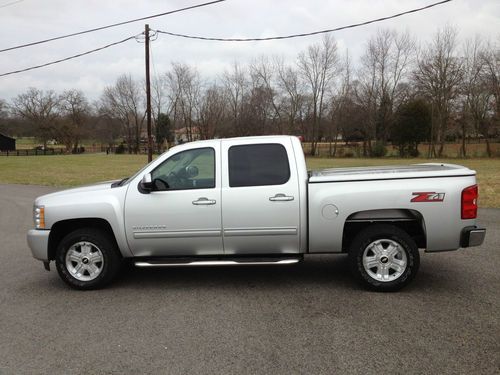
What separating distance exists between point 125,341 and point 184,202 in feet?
5.85

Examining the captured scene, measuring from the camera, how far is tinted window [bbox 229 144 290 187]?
5363 millimetres

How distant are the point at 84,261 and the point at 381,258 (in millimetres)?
3595

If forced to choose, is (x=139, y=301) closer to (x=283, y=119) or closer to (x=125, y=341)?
(x=125, y=341)

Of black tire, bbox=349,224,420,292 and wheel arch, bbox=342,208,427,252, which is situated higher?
wheel arch, bbox=342,208,427,252

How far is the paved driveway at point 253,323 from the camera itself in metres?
3.63

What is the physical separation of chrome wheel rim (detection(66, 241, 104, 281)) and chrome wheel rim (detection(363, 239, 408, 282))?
3230mm

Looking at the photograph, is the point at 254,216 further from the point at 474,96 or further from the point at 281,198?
the point at 474,96

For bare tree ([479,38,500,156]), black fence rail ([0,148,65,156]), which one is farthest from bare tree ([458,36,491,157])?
black fence rail ([0,148,65,156])

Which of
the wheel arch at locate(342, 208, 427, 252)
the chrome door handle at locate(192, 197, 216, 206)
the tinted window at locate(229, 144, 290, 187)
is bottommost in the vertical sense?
the wheel arch at locate(342, 208, 427, 252)

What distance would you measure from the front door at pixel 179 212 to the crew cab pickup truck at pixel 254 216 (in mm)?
12

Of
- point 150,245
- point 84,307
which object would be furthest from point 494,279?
point 84,307

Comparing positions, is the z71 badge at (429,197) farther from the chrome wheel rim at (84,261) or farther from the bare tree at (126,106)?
the bare tree at (126,106)

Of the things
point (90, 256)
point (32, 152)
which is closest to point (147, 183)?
point (90, 256)

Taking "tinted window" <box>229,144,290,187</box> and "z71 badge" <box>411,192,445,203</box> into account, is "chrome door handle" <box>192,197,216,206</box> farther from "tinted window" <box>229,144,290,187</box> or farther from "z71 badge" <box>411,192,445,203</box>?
"z71 badge" <box>411,192,445,203</box>
